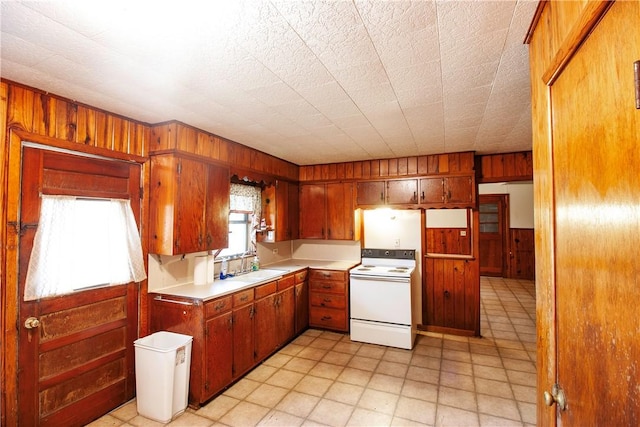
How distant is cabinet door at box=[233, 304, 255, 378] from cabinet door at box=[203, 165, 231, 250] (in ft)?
2.38

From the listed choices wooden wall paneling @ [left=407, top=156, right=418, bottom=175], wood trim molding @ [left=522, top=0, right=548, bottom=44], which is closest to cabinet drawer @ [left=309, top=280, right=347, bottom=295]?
wooden wall paneling @ [left=407, top=156, right=418, bottom=175]

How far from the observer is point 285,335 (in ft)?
12.1

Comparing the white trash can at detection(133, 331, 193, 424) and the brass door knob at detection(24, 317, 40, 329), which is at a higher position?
the brass door knob at detection(24, 317, 40, 329)

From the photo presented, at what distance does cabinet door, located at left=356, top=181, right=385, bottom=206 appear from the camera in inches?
169

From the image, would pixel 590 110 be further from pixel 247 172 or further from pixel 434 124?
pixel 247 172

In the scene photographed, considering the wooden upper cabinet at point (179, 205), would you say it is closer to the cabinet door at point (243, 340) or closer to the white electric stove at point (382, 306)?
the cabinet door at point (243, 340)

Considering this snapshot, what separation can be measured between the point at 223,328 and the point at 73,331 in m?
1.08

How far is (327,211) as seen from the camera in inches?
182

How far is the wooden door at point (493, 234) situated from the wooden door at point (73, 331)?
762 centimetres

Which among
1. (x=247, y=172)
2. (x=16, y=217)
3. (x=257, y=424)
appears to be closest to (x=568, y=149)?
(x=257, y=424)

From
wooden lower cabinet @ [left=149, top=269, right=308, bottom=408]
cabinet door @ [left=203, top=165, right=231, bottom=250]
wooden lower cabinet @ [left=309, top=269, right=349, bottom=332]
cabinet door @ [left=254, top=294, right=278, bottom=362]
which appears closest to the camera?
wooden lower cabinet @ [left=149, top=269, right=308, bottom=408]

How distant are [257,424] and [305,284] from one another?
2.03m

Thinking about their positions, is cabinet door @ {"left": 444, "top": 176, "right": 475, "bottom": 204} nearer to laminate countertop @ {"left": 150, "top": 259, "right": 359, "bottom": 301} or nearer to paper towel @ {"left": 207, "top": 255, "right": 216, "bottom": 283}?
laminate countertop @ {"left": 150, "top": 259, "right": 359, "bottom": 301}

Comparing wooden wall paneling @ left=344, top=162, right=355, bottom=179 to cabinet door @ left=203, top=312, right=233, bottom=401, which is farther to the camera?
wooden wall paneling @ left=344, top=162, right=355, bottom=179
